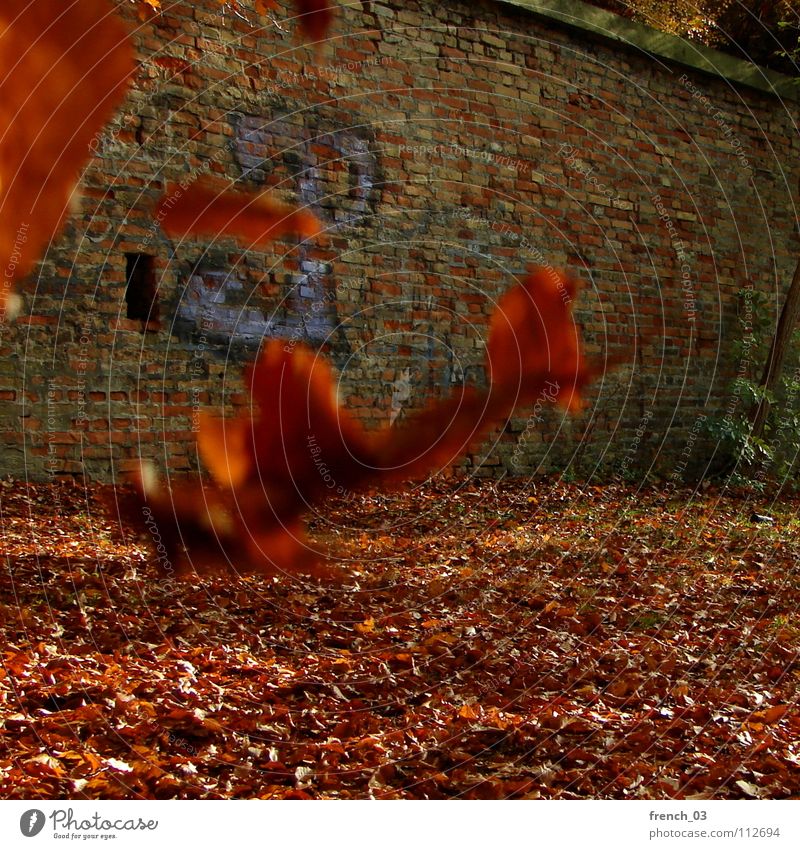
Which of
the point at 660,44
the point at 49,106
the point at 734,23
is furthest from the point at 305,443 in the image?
the point at 734,23

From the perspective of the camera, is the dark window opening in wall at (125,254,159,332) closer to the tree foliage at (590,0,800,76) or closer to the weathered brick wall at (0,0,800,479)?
the weathered brick wall at (0,0,800,479)

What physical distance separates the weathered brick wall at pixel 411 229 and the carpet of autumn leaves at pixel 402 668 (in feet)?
3.48

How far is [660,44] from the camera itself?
8.75 m

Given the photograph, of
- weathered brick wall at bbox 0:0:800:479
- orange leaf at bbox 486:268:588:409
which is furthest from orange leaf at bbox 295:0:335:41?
orange leaf at bbox 486:268:588:409

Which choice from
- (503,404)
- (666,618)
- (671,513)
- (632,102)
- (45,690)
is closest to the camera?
(45,690)

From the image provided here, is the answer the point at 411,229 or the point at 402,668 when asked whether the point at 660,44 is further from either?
the point at 402,668

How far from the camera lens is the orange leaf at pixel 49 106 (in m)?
5.66

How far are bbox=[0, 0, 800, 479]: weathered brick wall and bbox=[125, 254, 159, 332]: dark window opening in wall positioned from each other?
0.08 metres

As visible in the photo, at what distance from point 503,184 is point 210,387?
3297mm

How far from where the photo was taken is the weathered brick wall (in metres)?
6.15

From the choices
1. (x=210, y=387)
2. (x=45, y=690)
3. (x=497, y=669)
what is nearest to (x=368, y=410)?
(x=210, y=387)

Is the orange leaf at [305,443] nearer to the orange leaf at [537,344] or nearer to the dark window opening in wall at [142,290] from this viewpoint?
the orange leaf at [537,344]

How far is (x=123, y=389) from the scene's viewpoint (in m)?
6.24

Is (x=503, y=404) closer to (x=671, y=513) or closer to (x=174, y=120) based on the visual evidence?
(x=671, y=513)
